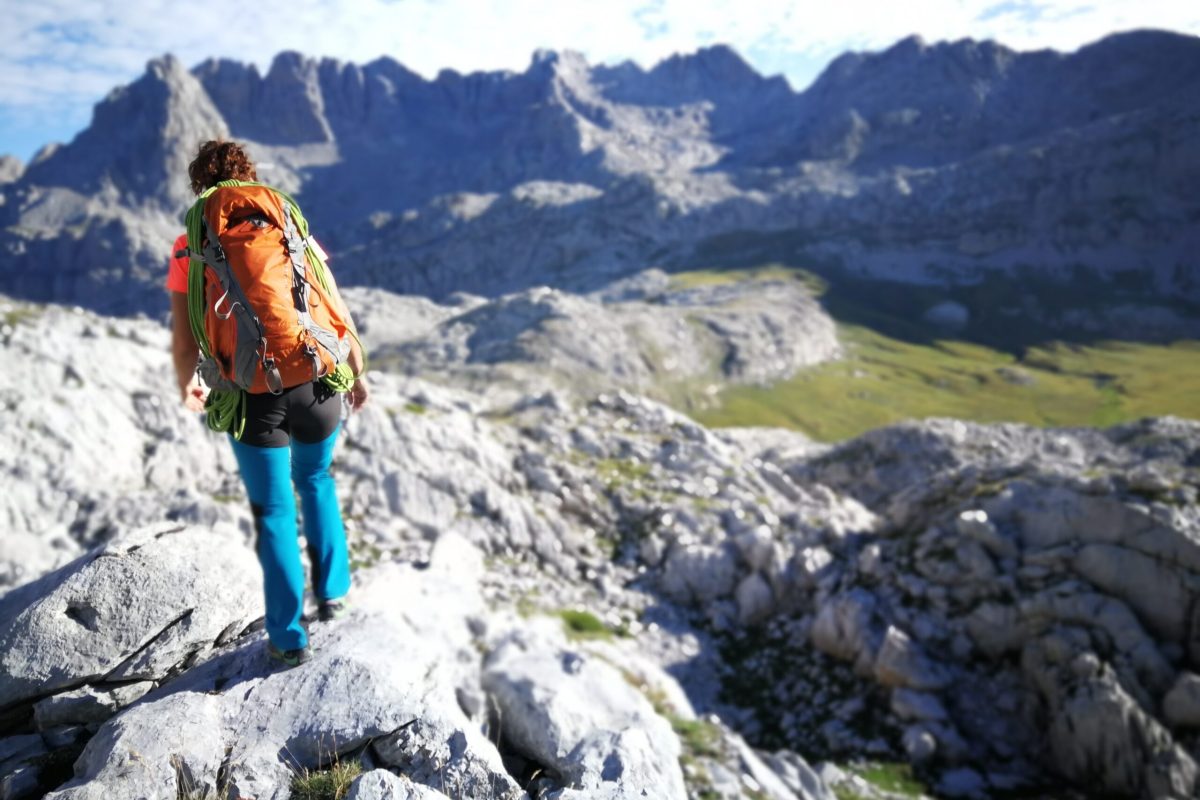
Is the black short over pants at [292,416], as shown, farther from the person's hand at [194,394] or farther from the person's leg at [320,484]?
the person's hand at [194,394]

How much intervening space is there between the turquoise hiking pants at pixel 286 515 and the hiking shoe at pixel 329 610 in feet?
2.38

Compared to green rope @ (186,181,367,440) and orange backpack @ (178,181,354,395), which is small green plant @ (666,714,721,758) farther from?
orange backpack @ (178,181,354,395)

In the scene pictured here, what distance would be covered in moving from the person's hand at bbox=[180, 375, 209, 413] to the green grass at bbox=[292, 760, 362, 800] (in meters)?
3.68

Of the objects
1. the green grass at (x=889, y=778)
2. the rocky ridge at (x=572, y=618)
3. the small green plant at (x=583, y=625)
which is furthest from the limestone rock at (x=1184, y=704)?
the small green plant at (x=583, y=625)

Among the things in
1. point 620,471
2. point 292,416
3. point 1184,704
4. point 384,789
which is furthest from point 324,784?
point 620,471

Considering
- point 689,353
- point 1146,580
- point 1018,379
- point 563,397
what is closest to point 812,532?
point 1146,580

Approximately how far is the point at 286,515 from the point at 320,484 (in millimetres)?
552

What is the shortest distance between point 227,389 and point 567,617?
54.4 feet

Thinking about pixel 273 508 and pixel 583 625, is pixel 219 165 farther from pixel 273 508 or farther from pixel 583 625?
pixel 583 625

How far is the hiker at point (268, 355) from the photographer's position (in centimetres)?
642

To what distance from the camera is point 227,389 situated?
261 inches

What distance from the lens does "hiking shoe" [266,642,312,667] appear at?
290 inches

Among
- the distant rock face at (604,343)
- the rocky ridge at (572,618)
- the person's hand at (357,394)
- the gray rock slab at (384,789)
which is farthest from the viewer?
the distant rock face at (604,343)

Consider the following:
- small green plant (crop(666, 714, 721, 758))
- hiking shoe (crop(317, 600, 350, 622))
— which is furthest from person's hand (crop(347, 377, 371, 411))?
small green plant (crop(666, 714, 721, 758))
